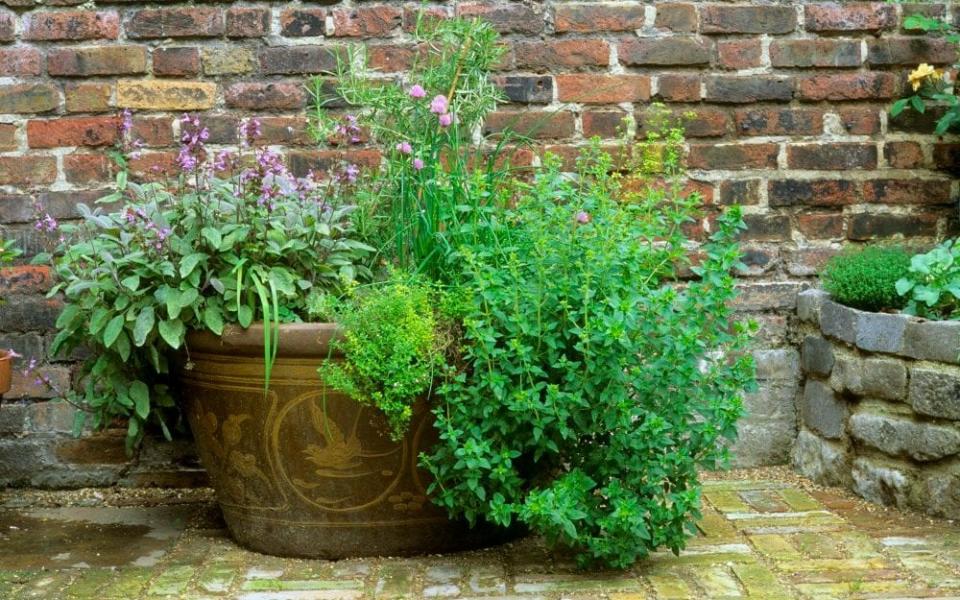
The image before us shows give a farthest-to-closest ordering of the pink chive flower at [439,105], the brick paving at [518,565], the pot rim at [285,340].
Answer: the pink chive flower at [439,105]
the pot rim at [285,340]
the brick paving at [518,565]

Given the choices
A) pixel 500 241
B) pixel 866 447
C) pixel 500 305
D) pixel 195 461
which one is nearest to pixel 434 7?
pixel 500 241

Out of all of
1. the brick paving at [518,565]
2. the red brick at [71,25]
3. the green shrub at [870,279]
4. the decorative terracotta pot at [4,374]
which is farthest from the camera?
the red brick at [71,25]

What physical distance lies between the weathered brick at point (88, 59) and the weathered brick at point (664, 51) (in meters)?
1.47

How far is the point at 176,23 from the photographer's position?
357cm

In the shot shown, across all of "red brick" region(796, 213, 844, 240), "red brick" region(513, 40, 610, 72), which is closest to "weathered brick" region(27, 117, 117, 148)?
"red brick" region(513, 40, 610, 72)

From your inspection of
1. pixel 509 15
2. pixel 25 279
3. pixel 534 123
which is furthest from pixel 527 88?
pixel 25 279

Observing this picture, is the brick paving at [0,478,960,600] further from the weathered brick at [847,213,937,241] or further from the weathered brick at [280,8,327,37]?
the weathered brick at [280,8,327,37]

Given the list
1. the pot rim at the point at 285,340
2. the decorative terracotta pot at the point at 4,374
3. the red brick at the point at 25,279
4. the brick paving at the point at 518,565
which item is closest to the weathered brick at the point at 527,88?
the pot rim at the point at 285,340

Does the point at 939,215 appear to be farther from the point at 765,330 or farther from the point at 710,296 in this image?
the point at 710,296

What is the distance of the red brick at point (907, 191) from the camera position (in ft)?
12.4

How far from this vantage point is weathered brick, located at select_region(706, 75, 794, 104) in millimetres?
3721

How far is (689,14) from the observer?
369cm

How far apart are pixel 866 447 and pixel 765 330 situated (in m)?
0.52

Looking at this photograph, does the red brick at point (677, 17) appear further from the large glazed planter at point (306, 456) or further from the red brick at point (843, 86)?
the large glazed planter at point (306, 456)
